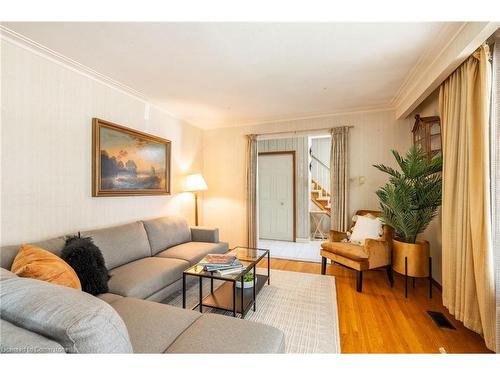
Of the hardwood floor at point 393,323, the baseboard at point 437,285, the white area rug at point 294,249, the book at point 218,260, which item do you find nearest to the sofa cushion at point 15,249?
the book at point 218,260

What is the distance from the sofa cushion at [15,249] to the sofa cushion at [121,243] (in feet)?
0.71

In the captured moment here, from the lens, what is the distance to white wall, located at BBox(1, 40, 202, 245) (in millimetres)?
1771

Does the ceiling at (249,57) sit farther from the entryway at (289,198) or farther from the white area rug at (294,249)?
the white area rug at (294,249)

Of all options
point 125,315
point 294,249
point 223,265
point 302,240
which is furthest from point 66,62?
point 302,240

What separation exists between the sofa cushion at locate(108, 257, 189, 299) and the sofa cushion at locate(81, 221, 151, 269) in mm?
88

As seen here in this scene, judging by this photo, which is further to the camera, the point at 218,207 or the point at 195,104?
the point at 218,207

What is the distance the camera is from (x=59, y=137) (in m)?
2.10

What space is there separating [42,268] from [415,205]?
329 centimetres

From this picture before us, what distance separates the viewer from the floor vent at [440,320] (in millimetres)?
1934

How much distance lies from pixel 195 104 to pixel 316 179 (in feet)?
12.8
